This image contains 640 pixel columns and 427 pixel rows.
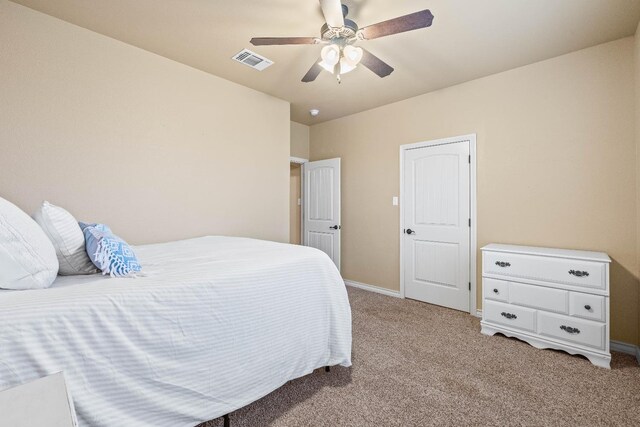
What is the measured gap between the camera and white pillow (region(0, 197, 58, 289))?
3.50 ft

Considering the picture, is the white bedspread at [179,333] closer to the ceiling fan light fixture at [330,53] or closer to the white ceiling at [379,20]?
the ceiling fan light fixture at [330,53]

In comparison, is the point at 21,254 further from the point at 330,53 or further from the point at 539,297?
the point at 539,297

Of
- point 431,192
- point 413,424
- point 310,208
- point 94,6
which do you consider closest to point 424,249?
point 431,192

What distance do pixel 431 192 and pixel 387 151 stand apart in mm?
846

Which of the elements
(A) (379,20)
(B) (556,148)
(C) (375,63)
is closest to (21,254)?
(C) (375,63)

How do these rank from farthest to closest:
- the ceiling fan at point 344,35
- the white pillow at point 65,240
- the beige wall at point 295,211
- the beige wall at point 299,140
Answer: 1. the beige wall at point 295,211
2. the beige wall at point 299,140
3. the ceiling fan at point 344,35
4. the white pillow at point 65,240

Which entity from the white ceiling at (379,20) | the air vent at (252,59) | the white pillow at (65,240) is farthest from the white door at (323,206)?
the white pillow at (65,240)

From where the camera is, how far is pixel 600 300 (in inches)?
85.3

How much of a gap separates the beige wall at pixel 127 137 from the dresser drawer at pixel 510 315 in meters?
2.55

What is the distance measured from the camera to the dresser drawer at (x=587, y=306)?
7.09 ft

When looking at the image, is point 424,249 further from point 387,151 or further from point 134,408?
point 134,408

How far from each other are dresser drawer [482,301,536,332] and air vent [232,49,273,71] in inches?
124

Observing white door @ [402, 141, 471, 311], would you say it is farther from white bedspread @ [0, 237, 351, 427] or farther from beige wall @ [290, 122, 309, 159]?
white bedspread @ [0, 237, 351, 427]

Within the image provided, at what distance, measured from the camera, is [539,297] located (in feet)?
7.90
